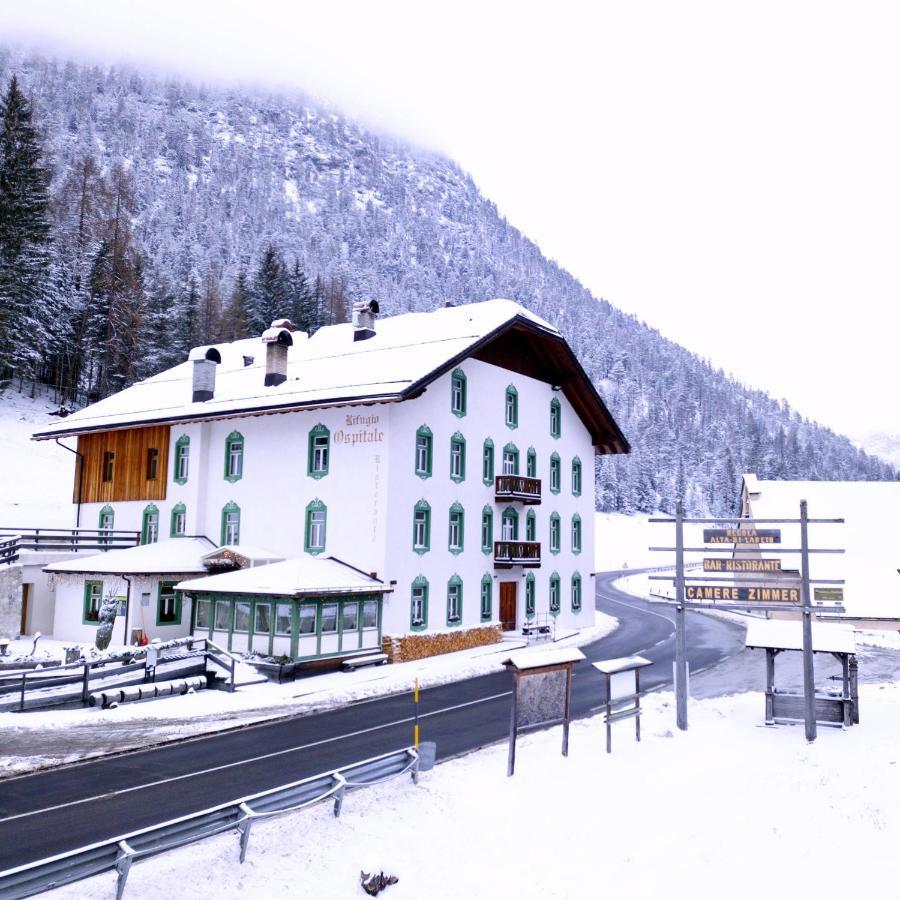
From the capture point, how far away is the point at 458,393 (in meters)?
37.2

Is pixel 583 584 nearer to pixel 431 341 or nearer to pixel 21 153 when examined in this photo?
pixel 431 341

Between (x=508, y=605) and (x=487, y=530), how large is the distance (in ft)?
14.4

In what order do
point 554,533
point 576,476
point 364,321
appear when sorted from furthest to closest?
point 576,476, point 554,533, point 364,321

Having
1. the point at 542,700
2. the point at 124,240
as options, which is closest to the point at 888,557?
the point at 542,700

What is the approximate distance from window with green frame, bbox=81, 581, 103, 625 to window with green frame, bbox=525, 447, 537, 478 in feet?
66.7

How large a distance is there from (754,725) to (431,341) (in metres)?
22.4

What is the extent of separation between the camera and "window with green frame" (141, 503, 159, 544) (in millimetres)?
40781

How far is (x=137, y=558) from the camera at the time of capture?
34906 mm

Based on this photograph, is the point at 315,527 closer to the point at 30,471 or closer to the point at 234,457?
the point at 234,457

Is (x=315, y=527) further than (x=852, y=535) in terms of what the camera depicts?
No

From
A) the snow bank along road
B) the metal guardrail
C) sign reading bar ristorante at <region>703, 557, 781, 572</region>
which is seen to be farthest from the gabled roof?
the metal guardrail

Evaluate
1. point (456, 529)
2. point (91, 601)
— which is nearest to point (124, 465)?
point (91, 601)

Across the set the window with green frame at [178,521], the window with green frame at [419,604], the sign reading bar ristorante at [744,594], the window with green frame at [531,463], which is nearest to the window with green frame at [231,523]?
the window with green frame at [178,521]

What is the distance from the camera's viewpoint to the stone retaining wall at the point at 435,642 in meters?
32.6
